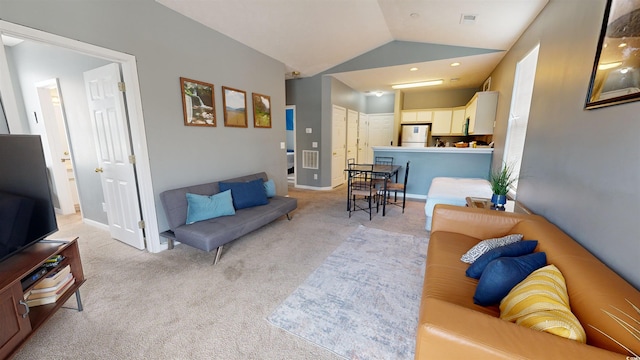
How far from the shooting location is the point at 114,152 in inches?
106

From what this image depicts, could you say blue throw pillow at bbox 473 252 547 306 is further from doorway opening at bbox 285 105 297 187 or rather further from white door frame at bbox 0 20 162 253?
doorway opening at bbox 285 105 297 187

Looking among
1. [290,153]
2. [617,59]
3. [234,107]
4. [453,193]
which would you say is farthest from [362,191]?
[290,153]

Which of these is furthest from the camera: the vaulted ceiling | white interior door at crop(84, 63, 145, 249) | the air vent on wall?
the air vent on wall

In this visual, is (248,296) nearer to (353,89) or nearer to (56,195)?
(56,195)

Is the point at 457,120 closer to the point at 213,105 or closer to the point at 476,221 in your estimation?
the point at 476,221

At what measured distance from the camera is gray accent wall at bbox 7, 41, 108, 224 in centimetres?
296

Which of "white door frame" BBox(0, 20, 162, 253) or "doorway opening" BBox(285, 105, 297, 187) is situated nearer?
"white door frame" BBox(0, 20, 162, 253)

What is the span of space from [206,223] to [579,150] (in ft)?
10.4

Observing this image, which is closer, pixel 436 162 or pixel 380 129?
pixel 436 162

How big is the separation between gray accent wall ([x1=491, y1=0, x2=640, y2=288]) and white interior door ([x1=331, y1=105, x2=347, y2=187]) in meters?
3.74

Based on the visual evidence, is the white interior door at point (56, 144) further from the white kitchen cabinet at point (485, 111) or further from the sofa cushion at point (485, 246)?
the white kitchen cabinet at point (485, 111)

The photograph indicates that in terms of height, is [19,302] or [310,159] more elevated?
[310,159]

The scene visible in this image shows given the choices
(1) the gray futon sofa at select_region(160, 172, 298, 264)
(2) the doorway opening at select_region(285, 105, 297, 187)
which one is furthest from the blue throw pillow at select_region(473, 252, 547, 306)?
(2) the doorway opening at select_region(285, 105, 297, 187)

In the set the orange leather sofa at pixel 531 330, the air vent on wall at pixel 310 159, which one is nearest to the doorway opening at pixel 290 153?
the air vent on wall at pixel 310 159
